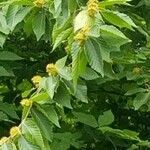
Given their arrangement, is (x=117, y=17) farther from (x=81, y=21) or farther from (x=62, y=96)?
(x=62, y=96)

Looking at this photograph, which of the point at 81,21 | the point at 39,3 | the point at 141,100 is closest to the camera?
the point at 81,21

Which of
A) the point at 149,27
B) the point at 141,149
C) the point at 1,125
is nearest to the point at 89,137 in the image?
the point at 141,149

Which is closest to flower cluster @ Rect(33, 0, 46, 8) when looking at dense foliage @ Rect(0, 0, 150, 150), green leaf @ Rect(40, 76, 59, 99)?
dense foliage @ Rect(0, 0, 150, 150)

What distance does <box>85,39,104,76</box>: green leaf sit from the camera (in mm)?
1129

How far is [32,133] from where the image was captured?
1.20m

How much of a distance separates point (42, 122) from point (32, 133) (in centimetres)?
12

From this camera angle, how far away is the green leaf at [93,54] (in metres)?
1.13

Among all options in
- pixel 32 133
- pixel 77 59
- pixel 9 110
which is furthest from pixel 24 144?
pixel 9 110

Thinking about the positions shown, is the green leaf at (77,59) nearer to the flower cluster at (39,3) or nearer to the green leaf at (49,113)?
the green leaf at (49,113)

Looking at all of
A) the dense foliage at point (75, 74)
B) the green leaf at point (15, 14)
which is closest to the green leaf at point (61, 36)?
the dense foliage at point (75, 74)

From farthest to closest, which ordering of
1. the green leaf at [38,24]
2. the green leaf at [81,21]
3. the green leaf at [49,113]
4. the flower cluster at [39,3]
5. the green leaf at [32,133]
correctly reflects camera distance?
the green leaf at [38,24] → the flower cluster at [39,3] → the green leaf at [49,113] → the green leaf at [32,133] → the green leaf at [81,21]

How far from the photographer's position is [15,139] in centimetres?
119

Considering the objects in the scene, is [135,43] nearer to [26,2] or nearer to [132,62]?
[132,62]

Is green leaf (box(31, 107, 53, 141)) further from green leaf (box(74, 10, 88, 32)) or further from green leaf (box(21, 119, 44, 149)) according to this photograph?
green leaf (box(74, 10, 88, 32))
